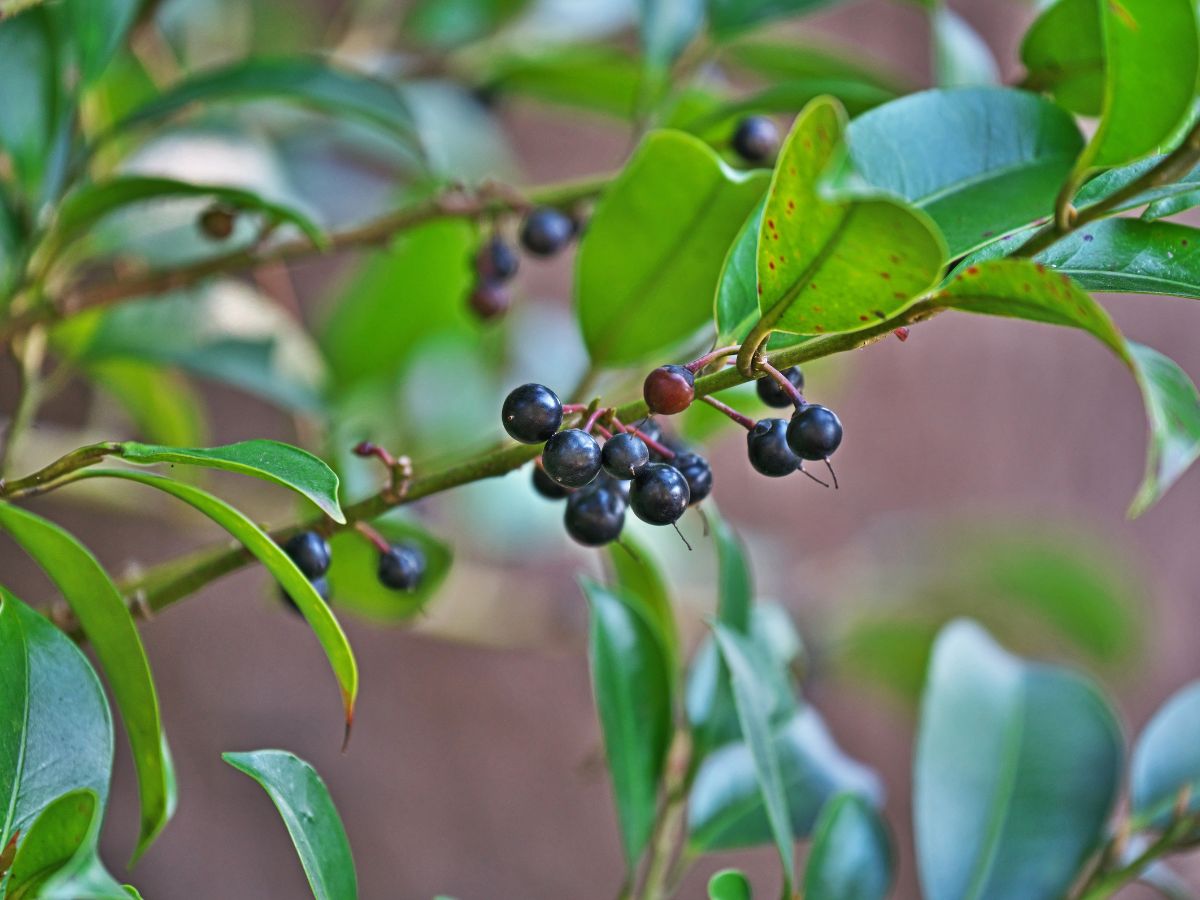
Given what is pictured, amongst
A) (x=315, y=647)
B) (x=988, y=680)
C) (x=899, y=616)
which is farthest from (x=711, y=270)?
(x=315, y=647)

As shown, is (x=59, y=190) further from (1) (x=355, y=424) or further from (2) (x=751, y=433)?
(2) (x=751, y=433)

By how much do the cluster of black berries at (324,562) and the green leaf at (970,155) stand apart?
0.36 meters

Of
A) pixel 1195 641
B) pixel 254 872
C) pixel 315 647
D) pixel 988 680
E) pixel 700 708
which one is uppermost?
pixel 1195 641

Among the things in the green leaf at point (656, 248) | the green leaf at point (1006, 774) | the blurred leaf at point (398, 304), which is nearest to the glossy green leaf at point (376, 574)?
the green leaf at point (656, 248)

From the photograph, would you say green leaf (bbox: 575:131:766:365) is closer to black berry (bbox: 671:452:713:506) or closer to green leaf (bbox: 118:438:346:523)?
black berry (bbox: 671:452:713:506)

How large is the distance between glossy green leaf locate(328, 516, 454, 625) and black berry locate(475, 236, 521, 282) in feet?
0.78

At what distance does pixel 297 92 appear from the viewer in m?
0.95

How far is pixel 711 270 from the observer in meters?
0.85

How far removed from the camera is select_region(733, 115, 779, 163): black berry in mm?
936

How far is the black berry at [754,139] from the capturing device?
3.07ft

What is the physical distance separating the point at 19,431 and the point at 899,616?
1.27 m

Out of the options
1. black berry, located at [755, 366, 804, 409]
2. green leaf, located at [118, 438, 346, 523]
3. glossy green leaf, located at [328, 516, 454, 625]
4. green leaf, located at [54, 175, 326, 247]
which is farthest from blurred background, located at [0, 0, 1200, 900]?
green leaf, located at [118, 438, 346, 523]

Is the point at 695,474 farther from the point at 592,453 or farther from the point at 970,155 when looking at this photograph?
the point at 970,155

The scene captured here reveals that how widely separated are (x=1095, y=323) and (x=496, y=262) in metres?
0.64
